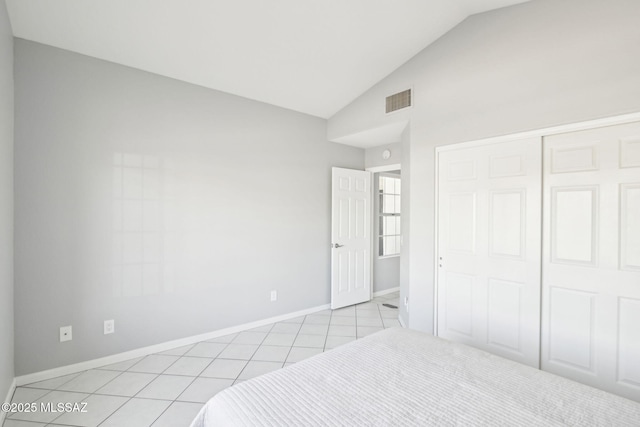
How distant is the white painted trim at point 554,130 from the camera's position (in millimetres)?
1887

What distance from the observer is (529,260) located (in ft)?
7.58

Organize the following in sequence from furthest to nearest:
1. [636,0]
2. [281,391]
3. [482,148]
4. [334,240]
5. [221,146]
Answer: [334,240] → [221,146] → [482,148] → [636,0] → [281,391]

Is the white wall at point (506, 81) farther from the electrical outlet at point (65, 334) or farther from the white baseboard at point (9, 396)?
the white baseboard at point (9, 396)

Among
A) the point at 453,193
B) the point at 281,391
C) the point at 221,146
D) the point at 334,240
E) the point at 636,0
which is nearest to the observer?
the point at 281,391

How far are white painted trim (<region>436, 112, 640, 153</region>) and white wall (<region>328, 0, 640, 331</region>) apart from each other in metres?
0.03

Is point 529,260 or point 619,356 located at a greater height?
point 529,260

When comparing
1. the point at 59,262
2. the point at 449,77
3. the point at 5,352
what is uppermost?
the point at 449,77

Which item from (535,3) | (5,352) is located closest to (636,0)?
(535,3)

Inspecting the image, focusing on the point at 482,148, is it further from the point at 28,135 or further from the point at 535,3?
the point at 28,135

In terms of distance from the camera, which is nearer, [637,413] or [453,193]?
[637,413]

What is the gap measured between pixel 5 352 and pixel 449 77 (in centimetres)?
405

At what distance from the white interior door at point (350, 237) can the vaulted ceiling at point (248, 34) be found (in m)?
1.48

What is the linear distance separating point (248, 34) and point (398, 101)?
5.41 feet

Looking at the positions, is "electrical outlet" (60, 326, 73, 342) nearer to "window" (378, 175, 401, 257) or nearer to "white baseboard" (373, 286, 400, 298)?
"white baseboard" (373, 286, 400, 298)
